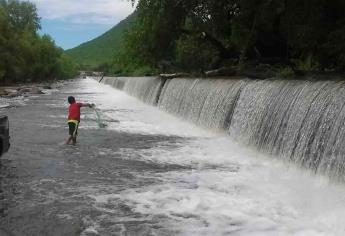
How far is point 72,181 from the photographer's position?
11398mm

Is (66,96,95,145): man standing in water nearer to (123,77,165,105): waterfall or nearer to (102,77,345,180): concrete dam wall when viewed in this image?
(102,77,345,180): concrete dam wall

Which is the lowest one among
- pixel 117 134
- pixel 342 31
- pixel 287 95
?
pixel 117 134

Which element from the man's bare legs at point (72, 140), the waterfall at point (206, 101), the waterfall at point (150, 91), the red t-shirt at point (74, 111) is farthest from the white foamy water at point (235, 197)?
the waterfall at point (150, 91)

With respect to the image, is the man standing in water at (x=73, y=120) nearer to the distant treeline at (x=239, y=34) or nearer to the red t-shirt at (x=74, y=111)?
the red t-shirt at (x=74, y=111)

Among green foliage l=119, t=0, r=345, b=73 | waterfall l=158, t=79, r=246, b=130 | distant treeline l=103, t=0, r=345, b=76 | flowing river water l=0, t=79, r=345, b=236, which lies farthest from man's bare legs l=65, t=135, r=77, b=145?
distant treeline l=103, t=0, r=345, b=76

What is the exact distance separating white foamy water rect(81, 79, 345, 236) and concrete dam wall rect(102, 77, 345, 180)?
1.30 ft

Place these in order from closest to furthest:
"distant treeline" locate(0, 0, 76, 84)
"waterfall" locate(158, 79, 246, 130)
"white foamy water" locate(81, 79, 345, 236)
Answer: "white foamy water" locate(81, 79, 345, 236), "waterfall" locate(158, 79, 246, 130), "distant treeline" locate(0, 0, 76, 84)

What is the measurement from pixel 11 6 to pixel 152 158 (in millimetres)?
96339

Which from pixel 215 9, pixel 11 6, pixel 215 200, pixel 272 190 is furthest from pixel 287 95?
pixel 11 6

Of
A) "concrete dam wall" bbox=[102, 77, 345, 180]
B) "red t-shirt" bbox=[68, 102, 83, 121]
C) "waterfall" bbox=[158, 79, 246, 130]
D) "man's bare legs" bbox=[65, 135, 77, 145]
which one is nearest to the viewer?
"concrete dam wall" bbox=[102, 77, 345, 180]

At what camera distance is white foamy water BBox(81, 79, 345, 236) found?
801 cm

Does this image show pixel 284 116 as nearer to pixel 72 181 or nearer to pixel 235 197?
pixel 235 197

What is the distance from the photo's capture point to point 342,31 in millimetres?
19250

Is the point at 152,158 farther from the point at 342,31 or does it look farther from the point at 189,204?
the point at 342,31
